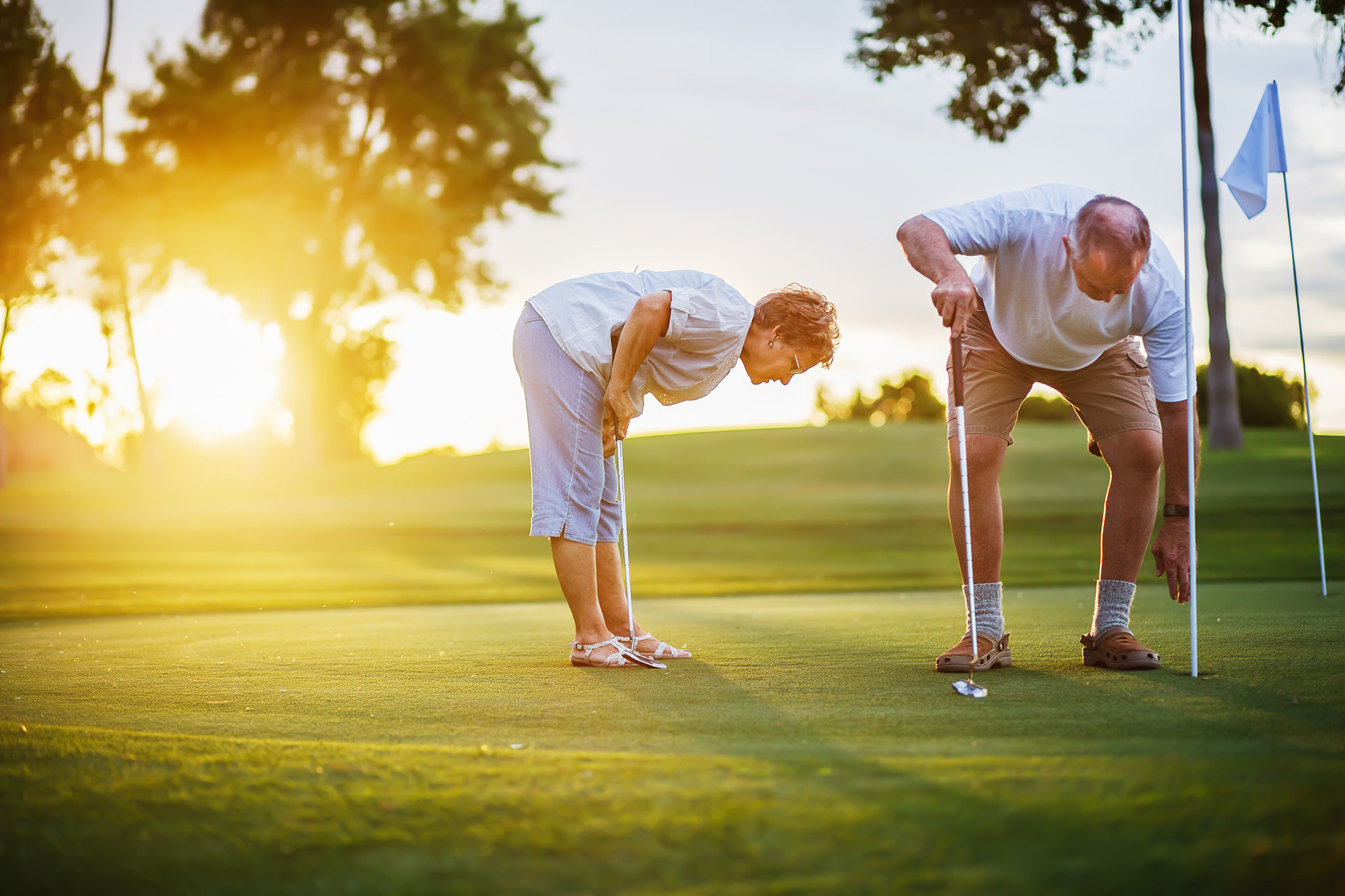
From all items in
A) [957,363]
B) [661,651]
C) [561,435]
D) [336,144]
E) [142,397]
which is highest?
[336,144]

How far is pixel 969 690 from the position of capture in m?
2.49

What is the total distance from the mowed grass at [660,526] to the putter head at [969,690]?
5.03 metres

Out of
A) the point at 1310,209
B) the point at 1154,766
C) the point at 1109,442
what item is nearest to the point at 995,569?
→ the point at 1109,442

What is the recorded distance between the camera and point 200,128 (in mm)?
19797

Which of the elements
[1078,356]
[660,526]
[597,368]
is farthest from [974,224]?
[660,526]

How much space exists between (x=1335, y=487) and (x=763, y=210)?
8.10 meters

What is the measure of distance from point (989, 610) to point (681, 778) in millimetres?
1784

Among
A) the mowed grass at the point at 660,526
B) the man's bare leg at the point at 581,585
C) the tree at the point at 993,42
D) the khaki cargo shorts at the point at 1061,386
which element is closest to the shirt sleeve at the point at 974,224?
the khaki cargo shorts at the point at 1061,386

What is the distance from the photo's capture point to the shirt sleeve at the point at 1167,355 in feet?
10.5

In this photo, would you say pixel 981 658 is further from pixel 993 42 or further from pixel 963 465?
pixel 993 42

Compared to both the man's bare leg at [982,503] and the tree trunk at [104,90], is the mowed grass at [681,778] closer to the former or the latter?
the man's bare leg at [982,503]

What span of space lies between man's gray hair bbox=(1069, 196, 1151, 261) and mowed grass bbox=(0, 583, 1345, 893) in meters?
1.11

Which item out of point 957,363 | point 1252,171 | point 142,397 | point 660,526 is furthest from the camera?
point 142,397

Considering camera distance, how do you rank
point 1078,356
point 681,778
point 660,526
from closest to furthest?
point 681,778 < point 1078,356 < point 660,526
